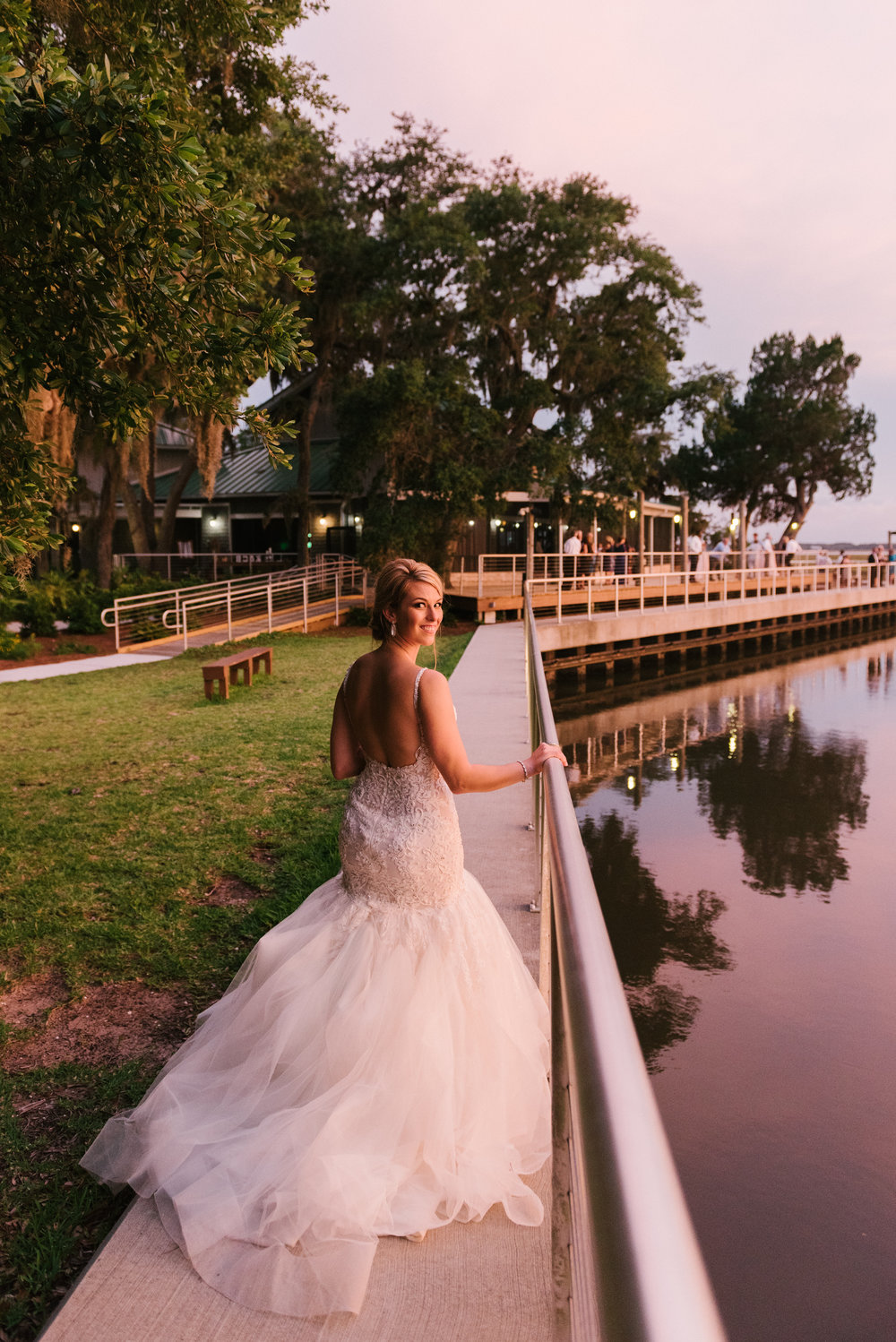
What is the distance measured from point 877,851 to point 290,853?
27.8 ft

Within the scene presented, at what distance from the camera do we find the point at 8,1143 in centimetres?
326

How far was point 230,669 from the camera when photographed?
13.5m

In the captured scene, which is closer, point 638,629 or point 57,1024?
point 57,1024

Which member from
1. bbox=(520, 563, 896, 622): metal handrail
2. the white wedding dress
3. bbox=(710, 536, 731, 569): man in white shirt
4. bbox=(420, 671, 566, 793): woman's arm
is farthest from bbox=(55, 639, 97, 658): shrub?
bbox=(710, 536, 731, 569): man in white shirt

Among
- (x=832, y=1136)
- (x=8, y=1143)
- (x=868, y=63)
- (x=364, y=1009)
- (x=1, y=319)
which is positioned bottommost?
(x=832, y=1136)

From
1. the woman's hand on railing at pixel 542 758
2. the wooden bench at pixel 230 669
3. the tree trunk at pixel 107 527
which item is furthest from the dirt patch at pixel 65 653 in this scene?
the woman's hand on railing at pixel 542 758

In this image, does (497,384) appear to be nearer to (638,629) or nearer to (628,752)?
(638,629)

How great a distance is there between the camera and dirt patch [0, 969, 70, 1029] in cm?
418

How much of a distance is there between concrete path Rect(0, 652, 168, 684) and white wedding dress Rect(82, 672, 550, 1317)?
13.5 meters

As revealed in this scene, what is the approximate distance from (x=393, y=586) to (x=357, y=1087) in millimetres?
1537

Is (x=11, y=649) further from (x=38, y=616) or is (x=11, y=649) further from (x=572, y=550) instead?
(x=572, y=550)

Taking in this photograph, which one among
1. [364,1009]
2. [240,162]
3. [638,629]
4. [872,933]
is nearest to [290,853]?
[364,1009]

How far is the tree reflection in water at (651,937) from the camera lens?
7270 mm

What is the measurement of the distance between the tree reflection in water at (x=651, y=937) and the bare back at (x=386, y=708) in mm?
4743
